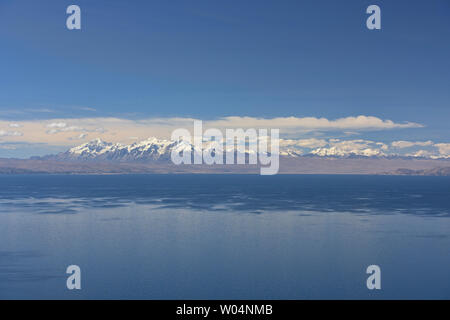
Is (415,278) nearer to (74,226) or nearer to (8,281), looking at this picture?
(8,281)

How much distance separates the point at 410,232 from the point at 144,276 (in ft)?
187

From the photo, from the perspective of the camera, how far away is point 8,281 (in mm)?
47250

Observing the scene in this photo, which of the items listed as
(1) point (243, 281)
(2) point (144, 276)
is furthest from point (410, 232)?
(2) point (144, 276)

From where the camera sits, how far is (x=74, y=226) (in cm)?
8519

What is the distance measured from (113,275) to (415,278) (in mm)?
37889

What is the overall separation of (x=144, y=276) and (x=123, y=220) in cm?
4831

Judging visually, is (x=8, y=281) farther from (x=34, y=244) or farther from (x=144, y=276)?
(x=34, y=244)

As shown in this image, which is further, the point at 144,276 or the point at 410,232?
the point at 410,232

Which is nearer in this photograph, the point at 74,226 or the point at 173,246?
the point at 173,246
